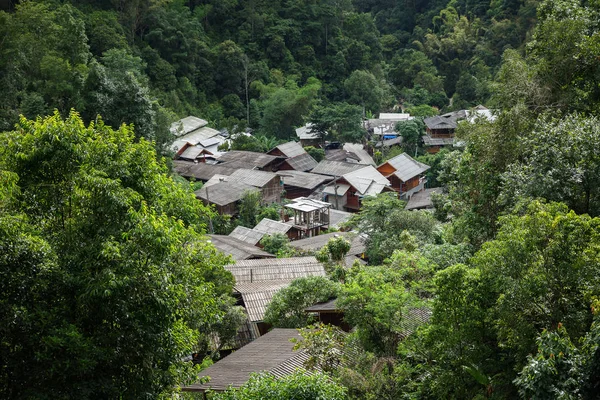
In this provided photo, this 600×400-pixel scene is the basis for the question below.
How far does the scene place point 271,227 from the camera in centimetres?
2881

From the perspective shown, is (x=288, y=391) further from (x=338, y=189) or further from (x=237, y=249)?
(x=338, y=189)

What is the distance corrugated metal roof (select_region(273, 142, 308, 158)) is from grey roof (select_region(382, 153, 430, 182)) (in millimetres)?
6744

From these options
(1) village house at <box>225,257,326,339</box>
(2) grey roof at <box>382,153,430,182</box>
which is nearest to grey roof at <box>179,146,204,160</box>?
(2) grey roof at <box>382,153,430,182</box>

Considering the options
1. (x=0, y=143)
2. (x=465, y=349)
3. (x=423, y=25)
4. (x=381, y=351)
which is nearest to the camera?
(x=0, y=143)

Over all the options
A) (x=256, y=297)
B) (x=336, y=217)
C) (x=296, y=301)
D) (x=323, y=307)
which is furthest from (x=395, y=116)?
(x=323, y=307)

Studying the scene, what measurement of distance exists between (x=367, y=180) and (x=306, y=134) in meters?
11.8

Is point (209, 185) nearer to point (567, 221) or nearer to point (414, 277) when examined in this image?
point (414, 277)

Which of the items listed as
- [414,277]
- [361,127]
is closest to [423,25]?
[361,127]

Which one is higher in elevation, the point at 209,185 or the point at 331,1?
the point at 331,1

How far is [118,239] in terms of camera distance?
28.2ft

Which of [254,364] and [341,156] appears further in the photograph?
[341,156]

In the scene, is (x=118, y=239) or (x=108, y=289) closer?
(x=108, y=289)

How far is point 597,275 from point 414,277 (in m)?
6.08

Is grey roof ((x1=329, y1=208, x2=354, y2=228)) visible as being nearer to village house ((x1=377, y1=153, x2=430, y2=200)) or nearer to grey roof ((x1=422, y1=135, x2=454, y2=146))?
village house ((x1=377, y1=153, x2=430, y2=200))
